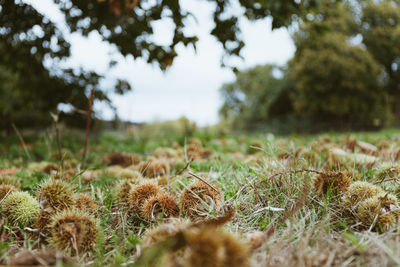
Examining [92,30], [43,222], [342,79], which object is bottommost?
[43,222]

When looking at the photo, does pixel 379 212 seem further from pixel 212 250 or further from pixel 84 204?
pixel 84 204

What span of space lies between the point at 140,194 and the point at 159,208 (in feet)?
0.39

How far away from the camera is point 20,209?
107cm

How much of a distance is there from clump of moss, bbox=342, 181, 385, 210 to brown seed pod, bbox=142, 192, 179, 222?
659 mm

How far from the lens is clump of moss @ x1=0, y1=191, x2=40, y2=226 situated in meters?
1.06

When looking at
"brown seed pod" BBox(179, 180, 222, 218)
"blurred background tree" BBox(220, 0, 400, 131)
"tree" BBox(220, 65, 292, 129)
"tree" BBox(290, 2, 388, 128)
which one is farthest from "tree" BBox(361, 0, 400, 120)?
"brown seed pod" BBox(179, 180, 222, 218)

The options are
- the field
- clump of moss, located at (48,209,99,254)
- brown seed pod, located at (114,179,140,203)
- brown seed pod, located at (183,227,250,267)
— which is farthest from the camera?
brown seed pod, located at (114,179,140,203)

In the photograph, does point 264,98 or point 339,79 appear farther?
point 264,98

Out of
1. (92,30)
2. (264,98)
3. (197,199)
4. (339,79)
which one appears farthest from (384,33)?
(197,199)

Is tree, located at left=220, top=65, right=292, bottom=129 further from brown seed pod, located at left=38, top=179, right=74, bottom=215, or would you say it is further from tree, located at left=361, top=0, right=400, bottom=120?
brown seed pod, located at left=38, top=179, right=74, bottom=215

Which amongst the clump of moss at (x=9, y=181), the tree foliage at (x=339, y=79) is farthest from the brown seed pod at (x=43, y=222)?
the tree foliage at (x=339, y=79)

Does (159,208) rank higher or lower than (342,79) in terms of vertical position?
lower

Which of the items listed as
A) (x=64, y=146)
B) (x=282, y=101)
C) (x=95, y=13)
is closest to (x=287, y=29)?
(x=95, y=13)

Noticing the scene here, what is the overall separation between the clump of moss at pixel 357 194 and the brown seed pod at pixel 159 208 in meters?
0.66
